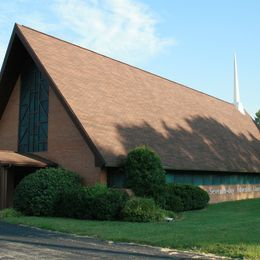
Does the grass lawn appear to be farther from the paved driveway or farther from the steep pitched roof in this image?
the steep pitched roof

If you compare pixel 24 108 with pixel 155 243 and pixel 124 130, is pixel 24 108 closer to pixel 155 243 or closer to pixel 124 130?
pixel 124 130

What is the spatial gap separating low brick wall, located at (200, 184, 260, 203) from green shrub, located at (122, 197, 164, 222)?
995 centimetres

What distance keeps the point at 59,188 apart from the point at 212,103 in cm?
2260

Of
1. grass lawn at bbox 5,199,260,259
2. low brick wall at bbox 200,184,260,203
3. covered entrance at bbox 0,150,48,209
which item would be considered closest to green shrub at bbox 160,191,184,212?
grass lawn at bbox 5,199,260,259

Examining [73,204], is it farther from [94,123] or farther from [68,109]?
[68,109]

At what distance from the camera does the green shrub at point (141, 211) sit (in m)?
18.5

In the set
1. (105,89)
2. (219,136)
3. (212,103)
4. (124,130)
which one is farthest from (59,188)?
(212,103)

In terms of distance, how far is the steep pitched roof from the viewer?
23562 millimetres

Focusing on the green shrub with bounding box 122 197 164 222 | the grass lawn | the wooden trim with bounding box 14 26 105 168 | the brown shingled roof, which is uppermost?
the wooden trim with bounding box 14 26 105 168

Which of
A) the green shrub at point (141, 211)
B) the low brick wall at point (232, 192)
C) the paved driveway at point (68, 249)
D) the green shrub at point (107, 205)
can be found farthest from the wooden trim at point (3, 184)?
the low brick wall at point (232, 192)

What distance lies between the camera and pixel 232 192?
3192 cm

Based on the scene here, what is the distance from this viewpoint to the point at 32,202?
20.7 m

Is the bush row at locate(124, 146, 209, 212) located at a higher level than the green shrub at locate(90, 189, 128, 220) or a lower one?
higher

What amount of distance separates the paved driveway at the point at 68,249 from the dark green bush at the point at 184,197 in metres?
9.35
